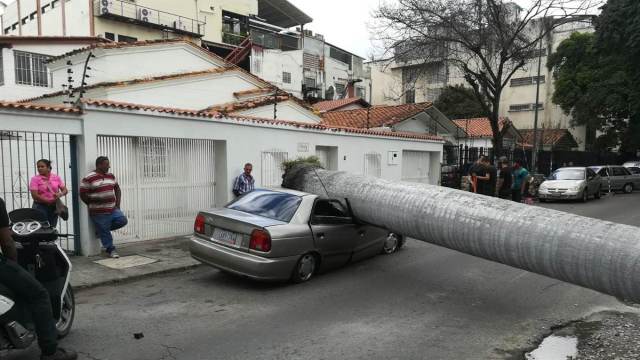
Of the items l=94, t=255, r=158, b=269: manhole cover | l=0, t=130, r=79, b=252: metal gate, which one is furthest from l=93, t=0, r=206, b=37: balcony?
l=94, t=255, r=158, b=269: manhole cover

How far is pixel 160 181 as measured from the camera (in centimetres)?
997

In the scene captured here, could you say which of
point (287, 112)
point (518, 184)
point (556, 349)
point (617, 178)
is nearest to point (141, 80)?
point (287, 112)

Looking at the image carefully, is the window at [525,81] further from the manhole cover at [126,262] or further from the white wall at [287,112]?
the manhole cover at [126,262]

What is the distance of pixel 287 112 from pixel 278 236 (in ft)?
41.8

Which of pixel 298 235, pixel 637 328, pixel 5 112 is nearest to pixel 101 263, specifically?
pixel 5 112

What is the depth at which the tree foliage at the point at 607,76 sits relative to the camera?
24547mm

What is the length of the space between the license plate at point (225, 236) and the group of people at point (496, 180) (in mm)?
8440

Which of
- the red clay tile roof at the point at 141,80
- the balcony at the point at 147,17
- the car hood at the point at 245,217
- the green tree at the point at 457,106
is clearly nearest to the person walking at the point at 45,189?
the car hood at the point at 245,217

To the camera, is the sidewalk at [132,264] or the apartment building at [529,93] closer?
the sidewalk at [132,264]

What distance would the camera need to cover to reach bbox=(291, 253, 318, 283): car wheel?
267 inches

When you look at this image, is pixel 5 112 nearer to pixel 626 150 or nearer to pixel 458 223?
pixel 458 223

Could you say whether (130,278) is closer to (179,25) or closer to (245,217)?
(245,217)

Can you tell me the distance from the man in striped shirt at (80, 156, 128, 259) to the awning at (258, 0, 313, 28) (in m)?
36.6

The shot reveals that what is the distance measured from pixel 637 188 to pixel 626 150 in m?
10.6
